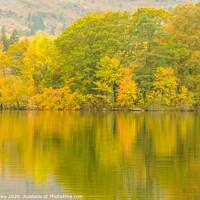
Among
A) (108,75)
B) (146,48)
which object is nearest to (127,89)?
(108,75)

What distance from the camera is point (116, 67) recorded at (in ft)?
191

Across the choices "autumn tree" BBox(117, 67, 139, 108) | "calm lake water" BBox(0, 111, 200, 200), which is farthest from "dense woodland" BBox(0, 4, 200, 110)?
"calm lake water" BBox(0, 111, 200, 200)

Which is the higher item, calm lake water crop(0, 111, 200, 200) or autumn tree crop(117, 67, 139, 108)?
autumn tree crop(117, 67, 139, 108)

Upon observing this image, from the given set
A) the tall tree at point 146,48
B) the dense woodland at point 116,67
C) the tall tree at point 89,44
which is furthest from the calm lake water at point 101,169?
the tall tree at point 89,44

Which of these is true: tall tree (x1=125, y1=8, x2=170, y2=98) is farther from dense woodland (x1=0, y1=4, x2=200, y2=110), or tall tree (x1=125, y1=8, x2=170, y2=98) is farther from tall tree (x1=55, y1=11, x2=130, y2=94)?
tall tree (x1=55, y1=11, x2=130, y2=94)

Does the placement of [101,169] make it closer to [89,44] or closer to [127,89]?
[127,89]

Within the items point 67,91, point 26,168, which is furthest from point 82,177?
point 67,91

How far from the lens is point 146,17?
190ft

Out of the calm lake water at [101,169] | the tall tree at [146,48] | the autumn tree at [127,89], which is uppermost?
the tall tree at [146,48]

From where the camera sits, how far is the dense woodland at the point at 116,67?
189ft

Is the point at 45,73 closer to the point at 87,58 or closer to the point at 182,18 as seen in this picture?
the point at 87,58

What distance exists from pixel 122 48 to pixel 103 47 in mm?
3832

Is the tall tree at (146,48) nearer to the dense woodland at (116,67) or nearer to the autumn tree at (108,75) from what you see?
the dense woodland at (116,67)

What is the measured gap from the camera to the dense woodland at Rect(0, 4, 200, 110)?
2267 inches
